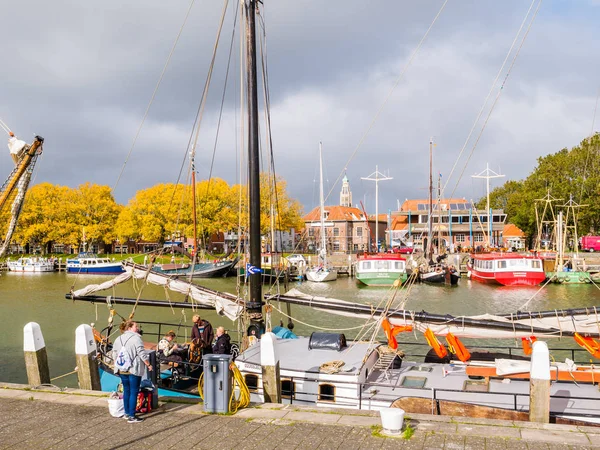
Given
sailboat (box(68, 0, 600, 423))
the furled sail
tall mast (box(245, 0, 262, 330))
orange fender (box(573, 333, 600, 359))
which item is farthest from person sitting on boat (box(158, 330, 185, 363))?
the furled sail

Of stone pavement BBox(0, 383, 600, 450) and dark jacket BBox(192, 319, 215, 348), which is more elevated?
dark jacket BBox(192, 319, 215, 348)

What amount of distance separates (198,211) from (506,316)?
7010 centimetres

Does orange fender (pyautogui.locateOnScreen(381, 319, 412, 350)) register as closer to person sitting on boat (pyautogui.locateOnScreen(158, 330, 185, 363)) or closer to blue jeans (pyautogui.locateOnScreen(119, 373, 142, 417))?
person sitting on boat (pyautogui.locateOnScreen(158, 330, 185, 363))

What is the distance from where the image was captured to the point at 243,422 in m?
9.26

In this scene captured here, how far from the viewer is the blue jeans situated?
9406mm

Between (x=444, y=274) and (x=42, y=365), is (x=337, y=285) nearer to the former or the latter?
(x=444, y=274)

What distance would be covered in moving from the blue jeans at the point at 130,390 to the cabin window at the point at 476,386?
23.7 feet

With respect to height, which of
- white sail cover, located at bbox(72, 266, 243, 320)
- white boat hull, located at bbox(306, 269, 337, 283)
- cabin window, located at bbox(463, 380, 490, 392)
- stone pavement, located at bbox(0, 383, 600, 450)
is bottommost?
white boat hull, located at bbox(306, 269, 337, 283)

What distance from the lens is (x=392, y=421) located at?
8422 millimetres

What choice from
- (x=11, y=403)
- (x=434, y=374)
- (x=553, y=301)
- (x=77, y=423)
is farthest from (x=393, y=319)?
(x=553, y=301)

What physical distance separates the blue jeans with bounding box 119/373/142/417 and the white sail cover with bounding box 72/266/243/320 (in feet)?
21.9

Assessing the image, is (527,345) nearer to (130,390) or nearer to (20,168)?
(130,390)

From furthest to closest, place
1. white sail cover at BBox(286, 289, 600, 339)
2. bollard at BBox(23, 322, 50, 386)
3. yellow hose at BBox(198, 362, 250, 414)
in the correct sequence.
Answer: white sail cover at BBox(286, 289, 600, 339) → bollard at BBox(23, 322, 50, 386) → yellow hose at BBox(198, 362, 250, 414)

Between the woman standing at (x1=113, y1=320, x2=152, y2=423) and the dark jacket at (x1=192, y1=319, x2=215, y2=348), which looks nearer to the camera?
the woman standing at (x1=113, y1=320, x2=152, y2=423)
